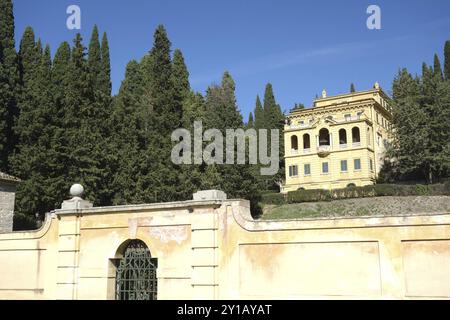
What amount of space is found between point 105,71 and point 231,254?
42.6 meters

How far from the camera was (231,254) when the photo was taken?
11586 millimetres

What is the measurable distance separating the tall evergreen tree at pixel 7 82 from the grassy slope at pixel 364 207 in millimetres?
20843

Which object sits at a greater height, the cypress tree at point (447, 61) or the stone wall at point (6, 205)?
the cypress tree at point (447, 61)

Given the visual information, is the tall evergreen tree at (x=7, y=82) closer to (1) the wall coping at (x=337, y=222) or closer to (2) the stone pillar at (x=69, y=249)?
(2) the stone pillar at (x=69, y=249)

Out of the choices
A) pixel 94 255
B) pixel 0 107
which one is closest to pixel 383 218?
pixel 94 255

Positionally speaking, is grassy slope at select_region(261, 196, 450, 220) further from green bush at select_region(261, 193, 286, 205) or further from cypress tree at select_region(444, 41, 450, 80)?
cypress tree at select_region(444, 41, 450, 80)

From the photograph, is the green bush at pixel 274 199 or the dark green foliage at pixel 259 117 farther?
the dark green foliage at pixel 259 117

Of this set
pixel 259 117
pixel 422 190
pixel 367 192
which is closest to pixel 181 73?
pixel 259 117

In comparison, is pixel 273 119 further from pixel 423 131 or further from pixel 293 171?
pixel 423 131

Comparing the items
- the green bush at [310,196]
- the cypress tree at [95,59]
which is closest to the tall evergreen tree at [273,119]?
the green bush at [310,196]

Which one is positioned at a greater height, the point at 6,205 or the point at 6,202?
the point at 6,202

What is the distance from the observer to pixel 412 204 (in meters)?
38.1

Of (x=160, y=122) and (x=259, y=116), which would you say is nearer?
(x=160, y=122)

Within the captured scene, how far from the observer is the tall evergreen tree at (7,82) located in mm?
35594
